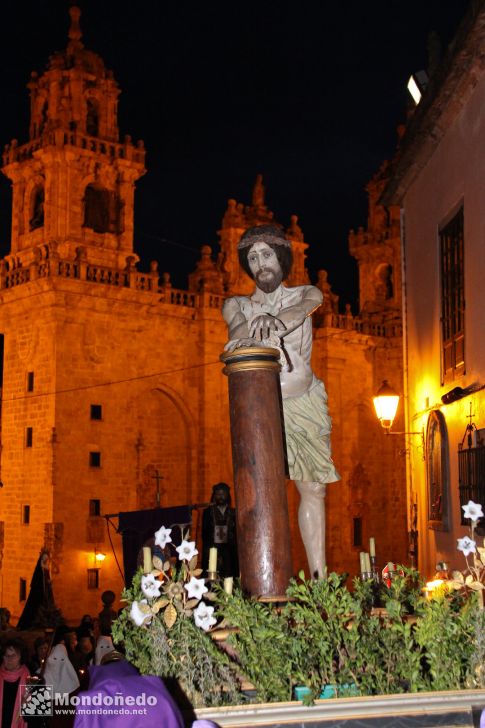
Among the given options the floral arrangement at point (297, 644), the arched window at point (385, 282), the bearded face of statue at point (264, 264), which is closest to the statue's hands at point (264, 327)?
the bearded face of statue at point (264, 264)

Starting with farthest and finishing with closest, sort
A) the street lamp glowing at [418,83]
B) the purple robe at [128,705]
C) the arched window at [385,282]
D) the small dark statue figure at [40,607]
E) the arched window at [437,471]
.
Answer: the arched window at [385,282] → the small dark statue figure at [40,607] → the street lamp glowing at [418,83] → the arched window at [437,471] → the purple robe at [128,705]

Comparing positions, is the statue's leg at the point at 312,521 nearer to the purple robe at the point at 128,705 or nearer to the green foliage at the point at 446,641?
the green foliage at the point at 446,641

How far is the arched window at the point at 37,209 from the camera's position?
104ft

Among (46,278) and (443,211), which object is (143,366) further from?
(443,211)

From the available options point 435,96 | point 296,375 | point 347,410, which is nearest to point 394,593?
point 296,375

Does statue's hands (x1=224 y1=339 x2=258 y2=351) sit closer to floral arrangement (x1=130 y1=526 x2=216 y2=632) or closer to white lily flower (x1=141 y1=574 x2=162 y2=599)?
floral arrangement (x1=130 y1=526 x2=216 y2=632)

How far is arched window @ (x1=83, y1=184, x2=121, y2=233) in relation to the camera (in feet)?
105

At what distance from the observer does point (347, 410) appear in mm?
36250

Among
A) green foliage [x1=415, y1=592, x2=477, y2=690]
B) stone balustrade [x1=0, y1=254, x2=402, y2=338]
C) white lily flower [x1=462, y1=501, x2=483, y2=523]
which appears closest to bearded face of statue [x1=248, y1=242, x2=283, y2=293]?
white lily flower [x1=462, y1=501, x2=483, y2=523]

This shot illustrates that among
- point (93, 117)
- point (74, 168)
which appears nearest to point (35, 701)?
point (74, 168)

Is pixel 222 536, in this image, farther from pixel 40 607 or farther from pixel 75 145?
pixel 75 145

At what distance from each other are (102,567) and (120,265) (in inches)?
398

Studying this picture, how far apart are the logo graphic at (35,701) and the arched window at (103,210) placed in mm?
25088

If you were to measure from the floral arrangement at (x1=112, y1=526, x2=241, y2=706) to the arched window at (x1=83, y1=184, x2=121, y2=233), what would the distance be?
2786 centimetres
